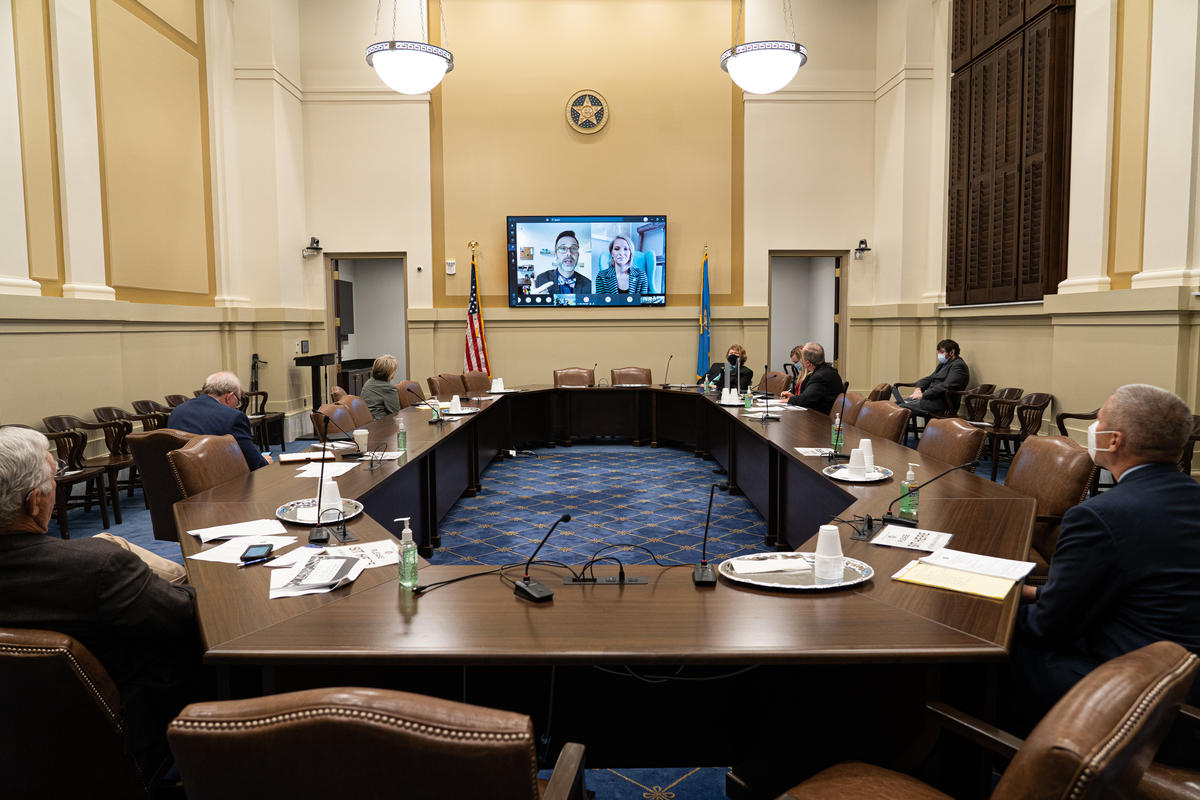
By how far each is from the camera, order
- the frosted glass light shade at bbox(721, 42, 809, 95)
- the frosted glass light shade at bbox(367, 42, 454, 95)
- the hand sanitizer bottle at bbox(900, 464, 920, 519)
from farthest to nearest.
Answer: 1. the frosted glass light shade at bbox(367, 42, 454, 95)
2. the frosted glass light shade at bbox(721, 42, 809, 95)
3. the hand sanitizer bottle at bbox(900, 464, 920, 519)

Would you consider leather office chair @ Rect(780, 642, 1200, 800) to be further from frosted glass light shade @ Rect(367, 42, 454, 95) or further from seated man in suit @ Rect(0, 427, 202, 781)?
frosted glass light shade @ Rect(367, 42, 454, 95)

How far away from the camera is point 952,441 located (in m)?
4.01

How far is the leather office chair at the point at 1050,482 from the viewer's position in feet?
10.6

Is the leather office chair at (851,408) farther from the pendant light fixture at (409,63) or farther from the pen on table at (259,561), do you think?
the pendant light fixture at (409,63)

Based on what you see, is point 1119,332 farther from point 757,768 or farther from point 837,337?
point 757,768

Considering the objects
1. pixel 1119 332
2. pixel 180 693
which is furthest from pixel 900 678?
pixel 1119 332

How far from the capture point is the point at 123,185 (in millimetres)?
7328

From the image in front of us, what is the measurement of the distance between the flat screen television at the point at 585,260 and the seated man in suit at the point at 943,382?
3.62 m

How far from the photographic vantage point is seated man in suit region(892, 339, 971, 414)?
832 cm

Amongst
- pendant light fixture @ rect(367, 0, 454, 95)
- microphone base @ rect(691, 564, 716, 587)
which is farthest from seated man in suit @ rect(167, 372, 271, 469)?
pendant light fixture @ rect(367, 0, 454, 95)

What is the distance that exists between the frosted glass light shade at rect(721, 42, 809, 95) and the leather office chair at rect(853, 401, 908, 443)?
3882 mm

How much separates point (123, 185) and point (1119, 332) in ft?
28.1

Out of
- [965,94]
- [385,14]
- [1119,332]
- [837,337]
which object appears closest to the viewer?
[1119,332]

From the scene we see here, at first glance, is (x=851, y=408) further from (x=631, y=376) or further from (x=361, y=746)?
(x=361, y=746)
